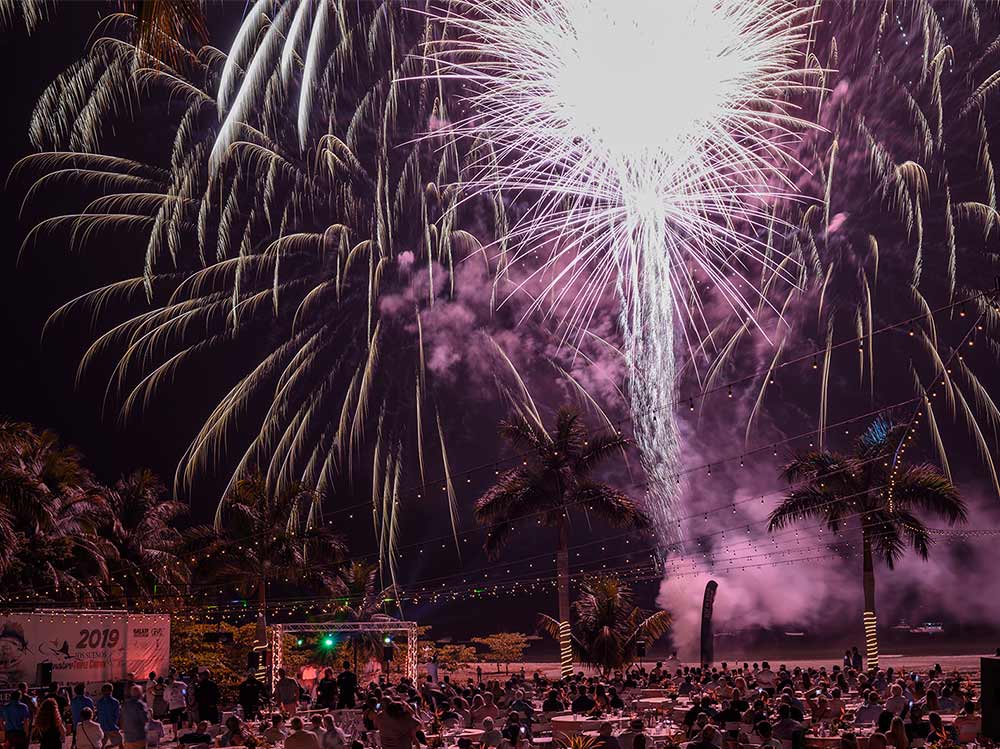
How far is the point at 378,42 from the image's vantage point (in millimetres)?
37406

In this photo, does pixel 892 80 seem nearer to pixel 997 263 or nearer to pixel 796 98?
pixel 796 98

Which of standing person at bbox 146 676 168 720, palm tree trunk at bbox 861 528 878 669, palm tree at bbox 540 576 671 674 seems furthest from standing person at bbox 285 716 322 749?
palm tree trunk at bbox 861 528 878 669

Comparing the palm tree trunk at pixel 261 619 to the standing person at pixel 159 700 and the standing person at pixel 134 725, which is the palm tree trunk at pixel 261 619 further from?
the standing person at pixel 134 725

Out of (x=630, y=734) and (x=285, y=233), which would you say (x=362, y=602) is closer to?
(x=285, y=233)

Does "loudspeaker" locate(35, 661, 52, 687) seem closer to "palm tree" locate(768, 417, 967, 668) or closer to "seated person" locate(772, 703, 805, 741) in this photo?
"seated person" locate(772, 703, 805, 741)

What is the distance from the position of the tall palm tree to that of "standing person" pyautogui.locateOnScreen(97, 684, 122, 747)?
10554 mm

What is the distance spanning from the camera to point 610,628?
35.5 m

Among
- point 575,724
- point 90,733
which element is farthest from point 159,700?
point 575,724

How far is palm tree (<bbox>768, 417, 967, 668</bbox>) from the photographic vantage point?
3528cm

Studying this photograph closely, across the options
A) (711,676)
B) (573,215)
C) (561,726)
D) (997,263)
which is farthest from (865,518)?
(561,726)

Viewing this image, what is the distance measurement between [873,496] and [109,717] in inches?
1026

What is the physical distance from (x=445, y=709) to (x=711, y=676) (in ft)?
33.0

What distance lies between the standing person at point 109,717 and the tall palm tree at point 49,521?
1055 cm

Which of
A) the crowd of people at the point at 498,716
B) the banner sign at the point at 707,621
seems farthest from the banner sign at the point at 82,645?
the banner sign at the point at 707,621
